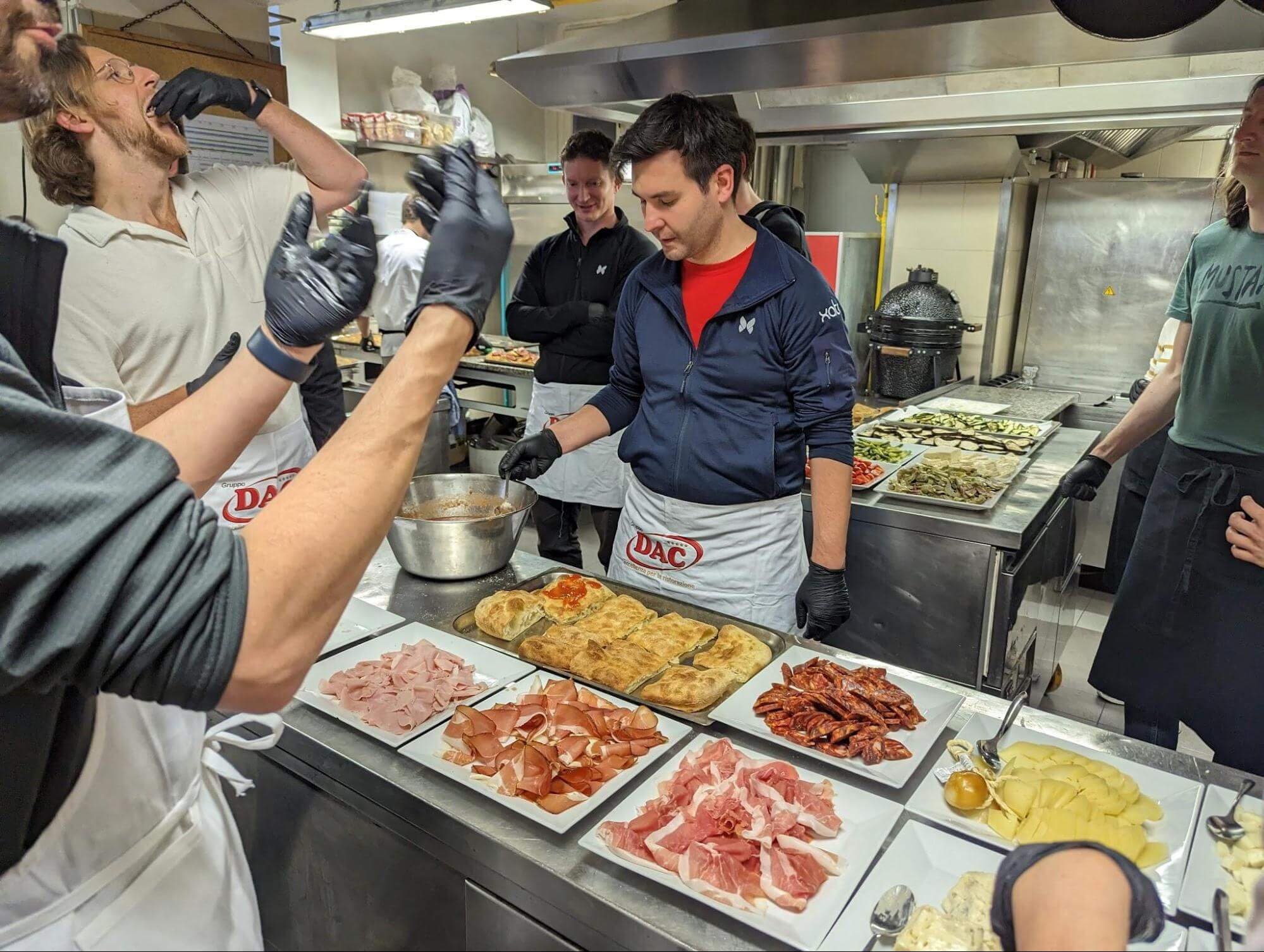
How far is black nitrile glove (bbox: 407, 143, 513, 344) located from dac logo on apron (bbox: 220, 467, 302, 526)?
4.23 ft

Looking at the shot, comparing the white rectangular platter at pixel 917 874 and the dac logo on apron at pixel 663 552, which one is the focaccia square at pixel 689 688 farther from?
the dac logo on apron at pixel 663 552

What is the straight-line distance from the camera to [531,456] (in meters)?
2.38

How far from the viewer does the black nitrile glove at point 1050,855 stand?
2.47ft

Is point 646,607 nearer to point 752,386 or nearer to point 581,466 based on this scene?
point 752,386

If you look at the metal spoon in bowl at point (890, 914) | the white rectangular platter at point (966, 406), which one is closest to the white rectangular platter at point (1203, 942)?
the metal spoon in bowl at point (890, 914)

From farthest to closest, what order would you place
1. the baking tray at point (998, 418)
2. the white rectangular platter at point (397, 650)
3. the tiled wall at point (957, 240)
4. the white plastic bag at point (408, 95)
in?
the white plastic bag at point (408, 95) < the tiled wall at point (957, 240) < the baking tray at point (998, 418) < the white rectangular platter at point (397, 650)

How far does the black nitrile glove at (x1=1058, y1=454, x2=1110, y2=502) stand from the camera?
2721mm

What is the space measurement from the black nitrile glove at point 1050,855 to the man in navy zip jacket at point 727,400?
126 cm

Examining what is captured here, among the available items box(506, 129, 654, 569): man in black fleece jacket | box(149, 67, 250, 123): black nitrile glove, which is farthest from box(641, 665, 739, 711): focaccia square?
box(506, 129, 654, 569): man in black fleece jacket

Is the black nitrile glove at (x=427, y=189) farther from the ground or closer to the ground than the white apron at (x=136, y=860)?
farther from the ground

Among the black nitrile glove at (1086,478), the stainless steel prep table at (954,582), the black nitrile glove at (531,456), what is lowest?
the stainless steel prep table at (954,582)

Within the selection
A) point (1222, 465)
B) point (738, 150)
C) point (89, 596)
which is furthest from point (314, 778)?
point (1222, 465)

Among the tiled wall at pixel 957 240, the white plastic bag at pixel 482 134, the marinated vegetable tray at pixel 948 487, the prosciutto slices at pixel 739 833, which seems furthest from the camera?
A: the white plastic bag at pixel 482 134

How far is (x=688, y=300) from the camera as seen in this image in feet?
7.58
